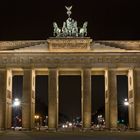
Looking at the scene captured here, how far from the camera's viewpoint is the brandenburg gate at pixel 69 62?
290ft

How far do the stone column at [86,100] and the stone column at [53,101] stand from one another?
4768mm

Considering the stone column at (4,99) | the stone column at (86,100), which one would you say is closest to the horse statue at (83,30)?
the stone column at (86,100)

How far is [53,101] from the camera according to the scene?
8881cm

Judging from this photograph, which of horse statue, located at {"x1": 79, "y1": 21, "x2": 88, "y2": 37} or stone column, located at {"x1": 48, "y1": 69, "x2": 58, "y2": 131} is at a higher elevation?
horse statue, located at {"x1": 79, "y1": 21, "x2": 88, "y2": 37}

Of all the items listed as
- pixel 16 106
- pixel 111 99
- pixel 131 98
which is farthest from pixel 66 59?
pixel 16 106

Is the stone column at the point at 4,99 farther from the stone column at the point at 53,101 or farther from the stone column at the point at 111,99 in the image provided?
the stone column at the point at 111,99

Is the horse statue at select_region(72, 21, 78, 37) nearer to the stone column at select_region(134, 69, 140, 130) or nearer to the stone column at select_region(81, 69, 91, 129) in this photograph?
the stone column at select_region(81, 69, 91, 129)

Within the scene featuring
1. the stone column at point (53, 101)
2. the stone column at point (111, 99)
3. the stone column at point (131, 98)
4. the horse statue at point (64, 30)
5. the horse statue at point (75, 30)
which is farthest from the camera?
the horse statue at point (64, 30)

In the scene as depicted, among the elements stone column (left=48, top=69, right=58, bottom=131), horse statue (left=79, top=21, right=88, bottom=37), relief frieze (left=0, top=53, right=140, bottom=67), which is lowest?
stone column (left=48, top=69, right=58, bottom=131)

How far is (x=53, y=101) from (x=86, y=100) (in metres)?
5.70

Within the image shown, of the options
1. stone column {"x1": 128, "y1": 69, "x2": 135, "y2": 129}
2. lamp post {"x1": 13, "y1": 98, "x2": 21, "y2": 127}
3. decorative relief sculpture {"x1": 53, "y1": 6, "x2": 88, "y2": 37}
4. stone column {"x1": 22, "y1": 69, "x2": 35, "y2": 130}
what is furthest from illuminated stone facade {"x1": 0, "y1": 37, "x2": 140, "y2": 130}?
lamp post {"x1": 13, "y1": 98, "x2": 21, "y2": 127}

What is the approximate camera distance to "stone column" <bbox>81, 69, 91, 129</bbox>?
289 ft

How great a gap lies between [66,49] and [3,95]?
13.5 meters

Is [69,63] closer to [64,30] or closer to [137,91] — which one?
[64,30]
